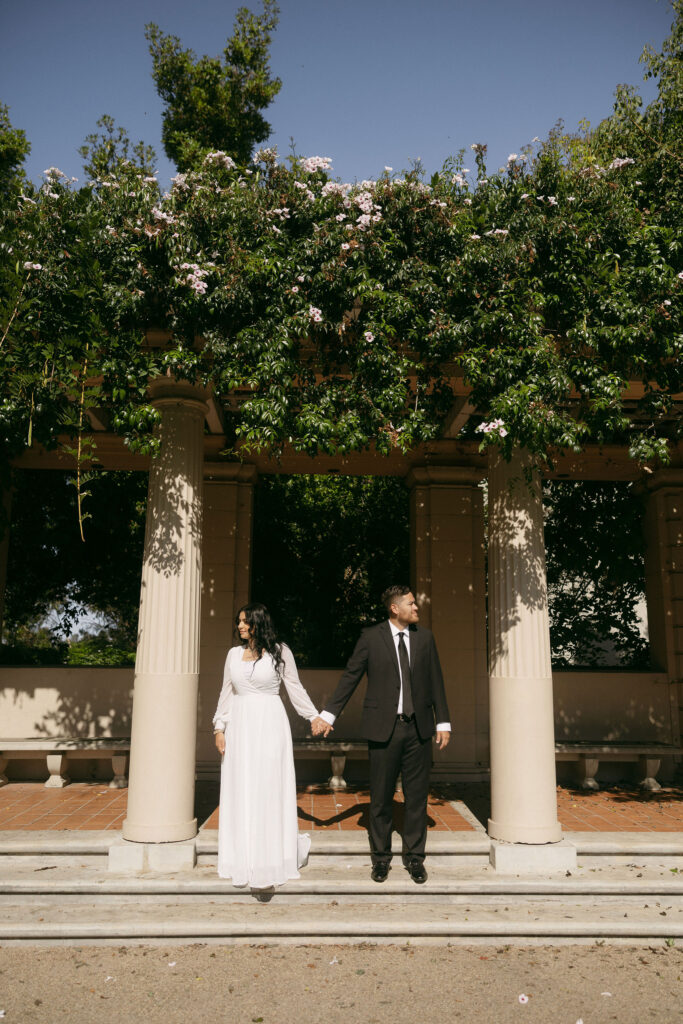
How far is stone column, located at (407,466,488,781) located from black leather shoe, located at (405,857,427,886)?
3.26 meters

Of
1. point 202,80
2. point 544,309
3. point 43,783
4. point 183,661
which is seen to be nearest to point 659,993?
point 183,661

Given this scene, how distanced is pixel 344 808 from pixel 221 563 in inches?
131

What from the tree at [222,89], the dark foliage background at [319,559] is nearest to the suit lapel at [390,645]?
the dark foliage background at [319,559]

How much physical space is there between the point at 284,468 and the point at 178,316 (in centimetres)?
396

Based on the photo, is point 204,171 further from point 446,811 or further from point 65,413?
point 446,811

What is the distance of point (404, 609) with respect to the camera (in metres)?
5.20

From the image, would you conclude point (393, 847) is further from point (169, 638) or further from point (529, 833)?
point (169, 638)

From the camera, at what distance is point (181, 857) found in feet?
16.9

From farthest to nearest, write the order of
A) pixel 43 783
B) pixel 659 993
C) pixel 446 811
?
pixel 43 783 → pixel 446 811 → pixel 659 993

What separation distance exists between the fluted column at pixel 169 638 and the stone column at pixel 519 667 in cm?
242

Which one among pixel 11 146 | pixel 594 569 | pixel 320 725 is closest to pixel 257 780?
pixel 320 725

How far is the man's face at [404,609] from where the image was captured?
518cm

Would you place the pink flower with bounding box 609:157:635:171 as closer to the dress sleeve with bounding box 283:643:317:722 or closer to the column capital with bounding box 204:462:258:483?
the dress sleeve with bounding box 283:643:317:722

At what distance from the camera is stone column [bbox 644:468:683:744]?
877cm
